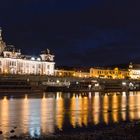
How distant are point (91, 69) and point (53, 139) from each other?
165 meters

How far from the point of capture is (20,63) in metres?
157

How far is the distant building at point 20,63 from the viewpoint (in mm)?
151500

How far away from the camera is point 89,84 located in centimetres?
11969

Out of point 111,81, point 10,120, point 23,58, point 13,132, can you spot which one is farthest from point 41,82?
point 13,132

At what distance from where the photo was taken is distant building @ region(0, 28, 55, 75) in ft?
497

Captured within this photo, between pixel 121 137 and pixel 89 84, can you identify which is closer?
pixel 121 137

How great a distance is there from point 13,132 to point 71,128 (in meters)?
4.63

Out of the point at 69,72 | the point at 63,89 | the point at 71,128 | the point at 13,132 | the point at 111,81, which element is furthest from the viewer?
the point at 69,72

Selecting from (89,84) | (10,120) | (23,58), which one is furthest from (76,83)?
(10,120)

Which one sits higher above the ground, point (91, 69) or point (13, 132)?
point (91, 69)

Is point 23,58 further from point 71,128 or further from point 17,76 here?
point 71,128

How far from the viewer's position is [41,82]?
371 feet

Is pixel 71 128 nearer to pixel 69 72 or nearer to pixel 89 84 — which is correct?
pixel 89 84

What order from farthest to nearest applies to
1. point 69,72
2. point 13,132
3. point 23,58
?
1. point 69,72
2. point 23,58
3. point 13,132
